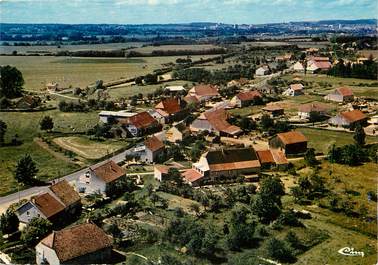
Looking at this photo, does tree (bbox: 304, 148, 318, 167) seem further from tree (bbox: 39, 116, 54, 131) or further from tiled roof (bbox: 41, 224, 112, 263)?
tree (bbox: 39, 116, 54, 131)

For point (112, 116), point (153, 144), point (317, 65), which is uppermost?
point (317, 65)

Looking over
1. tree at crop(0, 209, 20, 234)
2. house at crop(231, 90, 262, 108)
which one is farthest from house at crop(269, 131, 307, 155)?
tree at crop(0, 209, 20, 234)

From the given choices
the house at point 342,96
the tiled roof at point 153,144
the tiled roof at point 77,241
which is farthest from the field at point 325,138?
the tiled roof at point 77,241

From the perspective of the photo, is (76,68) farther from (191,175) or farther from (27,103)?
(191,175)

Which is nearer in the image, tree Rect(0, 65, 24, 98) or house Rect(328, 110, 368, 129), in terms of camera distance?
house Rect(328, 110, 368, 129)

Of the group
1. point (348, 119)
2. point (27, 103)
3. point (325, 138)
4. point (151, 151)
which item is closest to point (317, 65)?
point (348, 119)

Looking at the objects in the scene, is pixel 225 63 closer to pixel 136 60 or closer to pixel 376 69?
pixel 136 60

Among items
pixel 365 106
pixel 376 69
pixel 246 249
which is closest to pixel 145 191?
pixel 246 249
